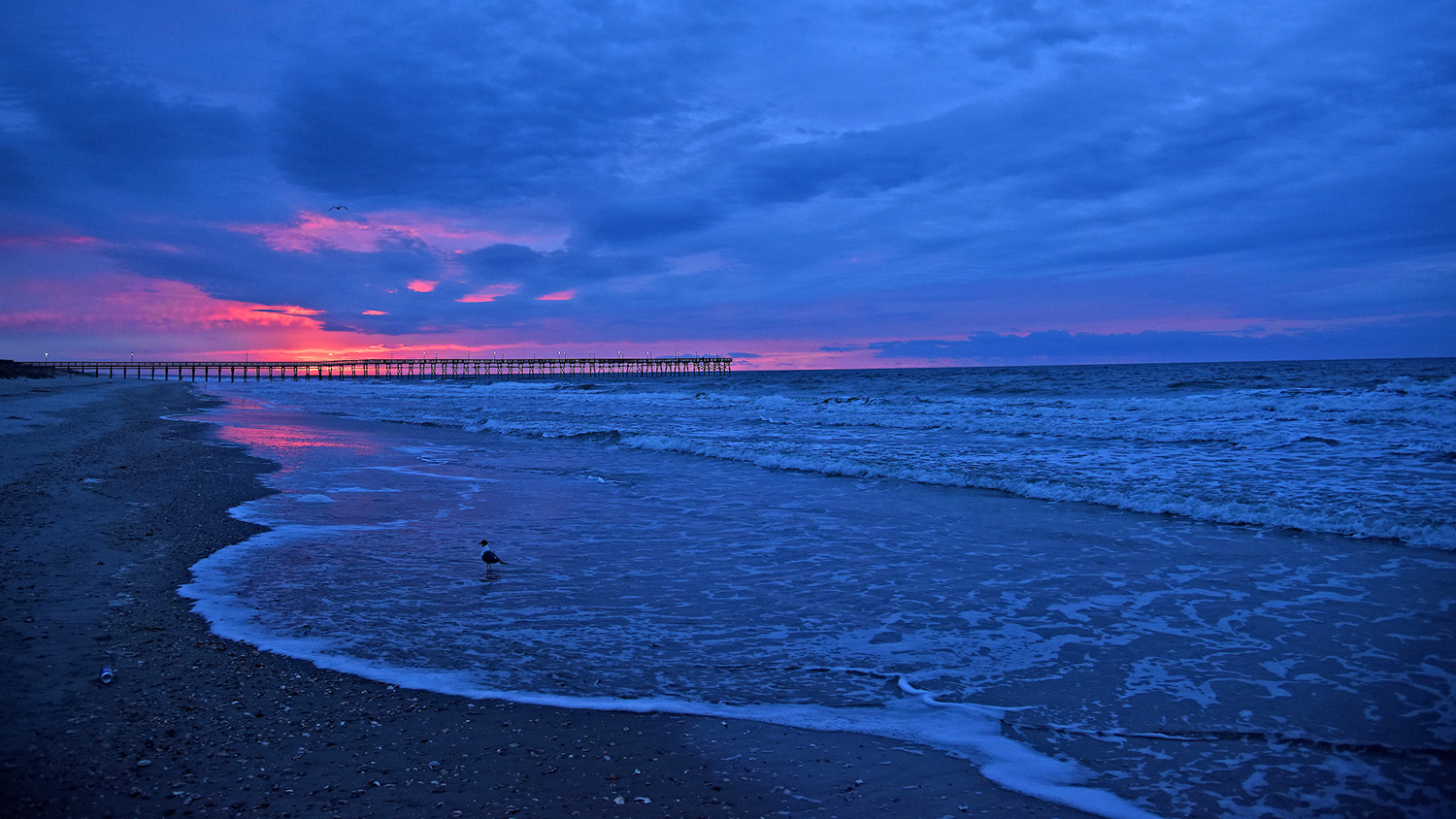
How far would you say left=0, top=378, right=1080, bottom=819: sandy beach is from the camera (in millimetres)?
2941

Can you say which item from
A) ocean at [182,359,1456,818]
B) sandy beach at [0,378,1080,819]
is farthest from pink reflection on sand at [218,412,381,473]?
sandy beach at [0,378,1080,819]

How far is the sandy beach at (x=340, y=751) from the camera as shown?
2.94 m

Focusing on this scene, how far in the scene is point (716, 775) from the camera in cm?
326

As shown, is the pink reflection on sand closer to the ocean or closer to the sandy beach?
the ocean

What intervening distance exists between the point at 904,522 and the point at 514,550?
4.56 meters

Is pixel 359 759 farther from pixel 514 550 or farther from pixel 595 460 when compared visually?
pixel 595 460

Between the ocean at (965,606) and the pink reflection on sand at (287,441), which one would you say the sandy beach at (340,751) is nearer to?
the ocean at (965,606)

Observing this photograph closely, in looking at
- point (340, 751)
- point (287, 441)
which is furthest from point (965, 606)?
point (287, 441)

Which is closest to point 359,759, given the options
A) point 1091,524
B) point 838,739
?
point 838,739

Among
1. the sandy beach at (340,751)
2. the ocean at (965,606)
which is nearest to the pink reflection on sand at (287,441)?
the ocean at (965,606)

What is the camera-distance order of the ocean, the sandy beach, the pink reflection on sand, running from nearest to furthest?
1. the sandy beach
2. the ocean
3. the pink reflection on sand

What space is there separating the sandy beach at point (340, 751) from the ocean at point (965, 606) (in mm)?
240

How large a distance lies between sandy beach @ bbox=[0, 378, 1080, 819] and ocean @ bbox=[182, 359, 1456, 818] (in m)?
0.24

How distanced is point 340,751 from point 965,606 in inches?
170
